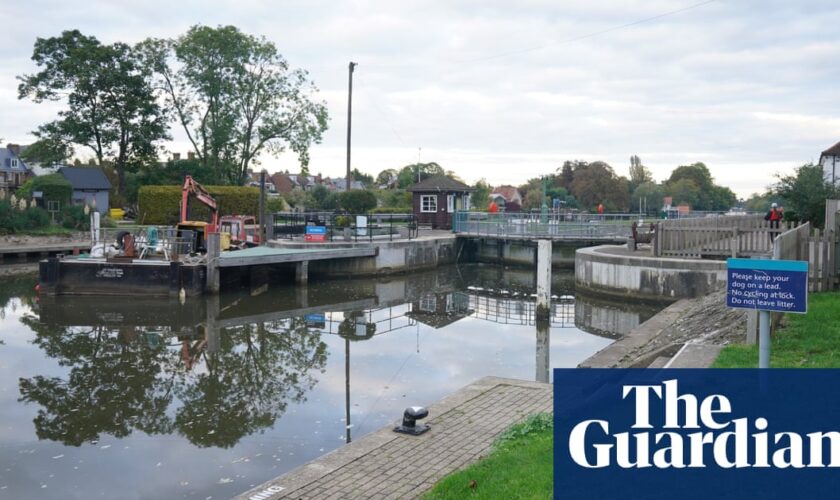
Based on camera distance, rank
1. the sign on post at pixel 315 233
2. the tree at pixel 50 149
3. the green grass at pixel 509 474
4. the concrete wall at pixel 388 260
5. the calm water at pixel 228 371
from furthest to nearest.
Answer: the tree at pixel 50 149 → the sign on post at pixel 315 233 → the concrete wall at pixel 388 260 → the calm water at pixel 228 371 → the green grass at pixel 509 474

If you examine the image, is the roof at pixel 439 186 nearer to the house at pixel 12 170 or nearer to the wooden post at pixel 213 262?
the wooden post at pixel 213 262

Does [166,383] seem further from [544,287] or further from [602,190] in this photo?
[602,190]

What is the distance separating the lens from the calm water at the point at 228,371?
401 inches

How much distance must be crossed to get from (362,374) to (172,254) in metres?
14.6

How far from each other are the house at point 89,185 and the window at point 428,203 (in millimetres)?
27192

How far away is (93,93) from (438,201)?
30.3 metres

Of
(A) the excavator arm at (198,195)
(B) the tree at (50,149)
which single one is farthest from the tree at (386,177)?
(A) the excavator arm at (198,195)

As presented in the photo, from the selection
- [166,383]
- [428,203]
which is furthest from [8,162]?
[166,383]

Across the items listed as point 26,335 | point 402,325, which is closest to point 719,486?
point 402,325

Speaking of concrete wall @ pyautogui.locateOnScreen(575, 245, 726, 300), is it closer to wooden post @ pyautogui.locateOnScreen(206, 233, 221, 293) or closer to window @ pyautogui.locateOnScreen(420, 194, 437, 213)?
wooden post @ pyautogui.locateOnScreen(206, 233, 221, 293)

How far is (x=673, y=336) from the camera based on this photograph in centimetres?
1562

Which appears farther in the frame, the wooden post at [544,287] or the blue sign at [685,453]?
the wooden post at [544,287]

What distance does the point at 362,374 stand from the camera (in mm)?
15617

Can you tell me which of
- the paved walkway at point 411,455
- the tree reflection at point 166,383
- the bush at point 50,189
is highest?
the bush at point 50,189
